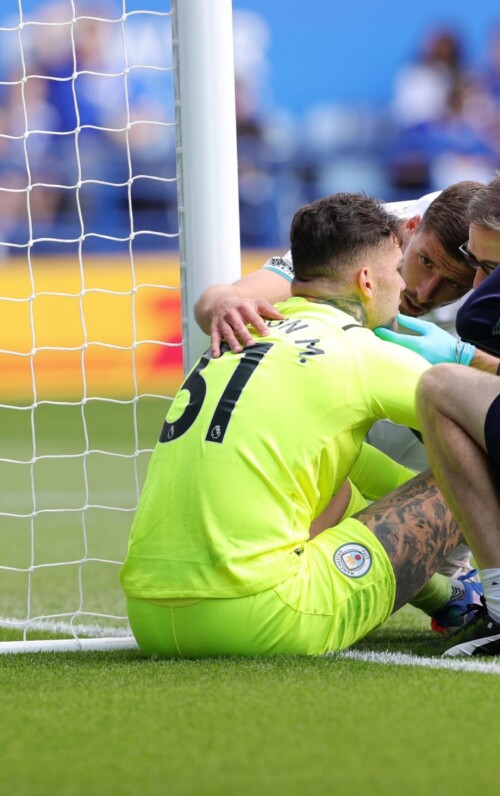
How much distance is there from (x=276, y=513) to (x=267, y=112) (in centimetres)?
1274

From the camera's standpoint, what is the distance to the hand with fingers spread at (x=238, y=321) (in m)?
2.73

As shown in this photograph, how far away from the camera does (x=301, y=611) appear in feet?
8.30

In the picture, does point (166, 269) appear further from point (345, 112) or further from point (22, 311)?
point (345, 112)

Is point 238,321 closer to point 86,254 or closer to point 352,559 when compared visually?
point 352,559

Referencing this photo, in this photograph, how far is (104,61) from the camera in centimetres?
1230

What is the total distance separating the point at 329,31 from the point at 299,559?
1416cm

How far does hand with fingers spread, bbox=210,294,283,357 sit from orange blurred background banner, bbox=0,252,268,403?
8298mm

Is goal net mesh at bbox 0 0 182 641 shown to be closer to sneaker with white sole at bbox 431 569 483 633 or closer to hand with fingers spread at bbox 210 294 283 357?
sneaker with white sole at bbox 431 569 483 633

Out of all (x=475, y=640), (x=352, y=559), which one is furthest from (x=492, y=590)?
(x=352, y=559)

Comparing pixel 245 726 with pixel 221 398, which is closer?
pixel 245 726

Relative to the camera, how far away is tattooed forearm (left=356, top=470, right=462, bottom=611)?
266 centimetres

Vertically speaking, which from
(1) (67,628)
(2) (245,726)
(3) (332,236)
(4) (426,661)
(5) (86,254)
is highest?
(3) (332,236)

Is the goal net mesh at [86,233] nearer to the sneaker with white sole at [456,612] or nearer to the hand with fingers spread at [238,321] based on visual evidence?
the sneaker with white sole at [456,612]

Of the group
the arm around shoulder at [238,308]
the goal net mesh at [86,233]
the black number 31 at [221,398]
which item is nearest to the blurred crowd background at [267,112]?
the goal net mesh at [86,233]
